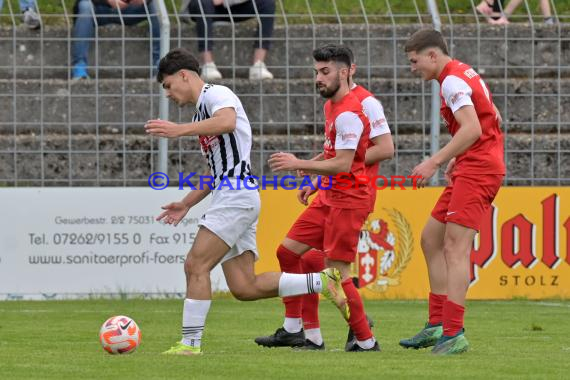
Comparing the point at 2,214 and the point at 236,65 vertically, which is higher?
the point at 236,65

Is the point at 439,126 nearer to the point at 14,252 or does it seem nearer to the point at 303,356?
the point at 14,252

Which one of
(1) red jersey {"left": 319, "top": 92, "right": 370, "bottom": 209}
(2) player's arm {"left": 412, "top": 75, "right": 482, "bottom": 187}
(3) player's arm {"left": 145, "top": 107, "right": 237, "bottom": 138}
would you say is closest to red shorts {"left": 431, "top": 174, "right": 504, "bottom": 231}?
(2) player's arm {"left": 412, "top": 75, "right": 482, "bottom": 187}

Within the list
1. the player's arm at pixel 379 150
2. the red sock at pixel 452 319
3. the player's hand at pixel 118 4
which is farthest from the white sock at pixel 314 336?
the player's hand at pixel 118 4

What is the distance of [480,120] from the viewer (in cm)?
877

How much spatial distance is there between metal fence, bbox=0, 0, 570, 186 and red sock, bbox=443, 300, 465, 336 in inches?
263

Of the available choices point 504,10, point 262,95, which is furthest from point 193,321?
point 504,10

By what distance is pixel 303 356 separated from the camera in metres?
8.43

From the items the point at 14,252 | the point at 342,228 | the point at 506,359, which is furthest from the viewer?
the point at 14,252

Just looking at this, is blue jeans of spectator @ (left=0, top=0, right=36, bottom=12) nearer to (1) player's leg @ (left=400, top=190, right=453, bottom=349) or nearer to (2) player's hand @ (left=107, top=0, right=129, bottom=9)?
(2) player's hand @ (left=107, top=0, right=129, bottom=9)

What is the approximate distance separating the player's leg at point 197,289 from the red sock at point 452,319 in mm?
1446

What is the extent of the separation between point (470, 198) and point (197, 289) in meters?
1.78

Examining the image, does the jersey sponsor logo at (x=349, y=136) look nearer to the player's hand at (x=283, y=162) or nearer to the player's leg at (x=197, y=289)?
the player's hand at (x=283, y=162)

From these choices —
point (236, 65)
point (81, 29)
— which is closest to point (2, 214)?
point (81, 29)

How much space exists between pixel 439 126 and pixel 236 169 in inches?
269
